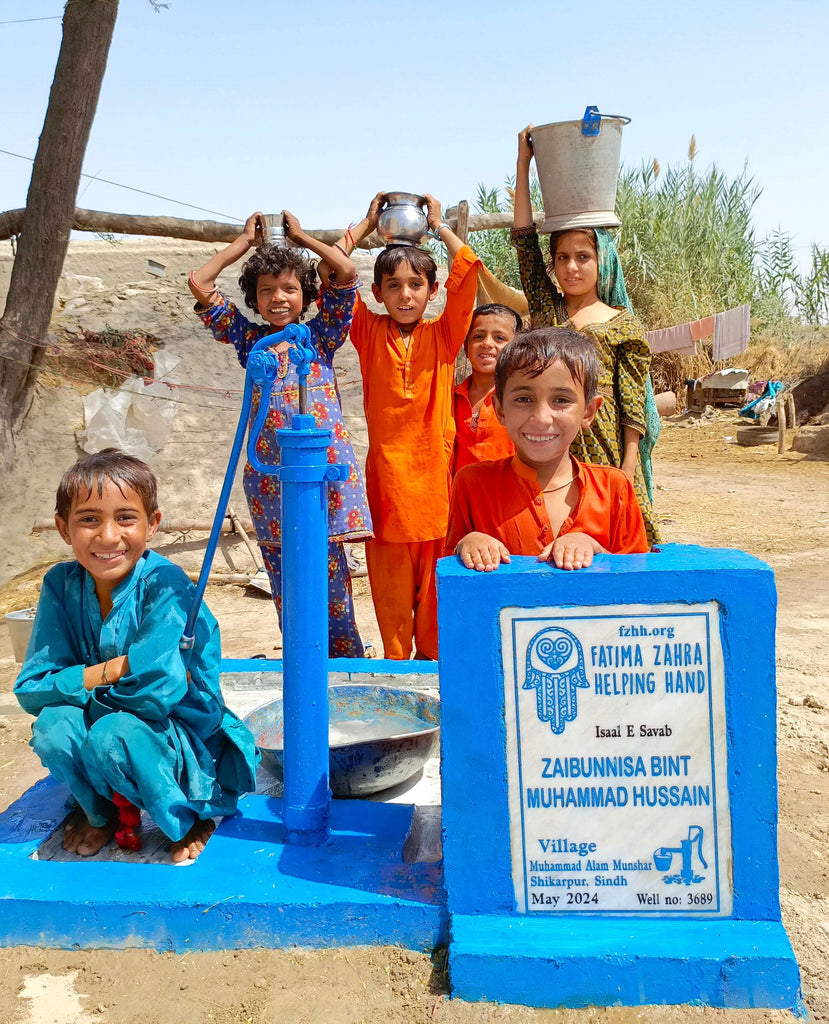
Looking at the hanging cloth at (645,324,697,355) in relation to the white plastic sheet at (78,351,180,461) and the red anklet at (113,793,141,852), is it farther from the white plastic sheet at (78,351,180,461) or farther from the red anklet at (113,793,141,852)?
the red anklet at (113,793,141,852)

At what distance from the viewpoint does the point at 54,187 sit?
5.32m

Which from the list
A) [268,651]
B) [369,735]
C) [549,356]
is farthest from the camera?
[268,651]

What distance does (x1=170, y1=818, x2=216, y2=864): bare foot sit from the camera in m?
2.05

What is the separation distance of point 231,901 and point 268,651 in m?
2.53

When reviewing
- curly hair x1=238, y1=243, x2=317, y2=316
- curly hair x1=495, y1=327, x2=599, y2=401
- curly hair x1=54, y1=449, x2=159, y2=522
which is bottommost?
curly hair x1=54, y1=449, x2=159, y2=522

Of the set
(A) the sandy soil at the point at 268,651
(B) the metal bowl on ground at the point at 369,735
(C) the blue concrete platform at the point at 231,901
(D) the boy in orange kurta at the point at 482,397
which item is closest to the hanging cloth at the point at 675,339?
(A) the sandy soil at the point at 268,651

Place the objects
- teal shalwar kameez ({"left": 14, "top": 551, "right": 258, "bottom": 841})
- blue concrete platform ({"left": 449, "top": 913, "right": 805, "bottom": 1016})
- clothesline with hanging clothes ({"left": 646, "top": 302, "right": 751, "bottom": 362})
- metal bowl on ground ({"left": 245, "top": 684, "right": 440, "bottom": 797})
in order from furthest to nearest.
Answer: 1. clothesline with hanging clothes ({"left": 646, "top": 302, "right": 751, "bottom": 362})
2. metal bowl on ground ({"left": 245, "top": 684, "right": 440, "bottom": 797})
3. teal shalwar kameez ({"left": 14, "top": 551, "right": 258, "bottom": 841})
4. blue concrete platform ({"left": 449, "top": 913, "right": 805, "bottom": 1016})

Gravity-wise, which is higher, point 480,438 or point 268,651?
point 480,438

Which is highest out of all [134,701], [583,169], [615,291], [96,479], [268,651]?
[583,169]

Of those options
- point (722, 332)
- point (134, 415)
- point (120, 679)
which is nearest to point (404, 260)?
point (120, 679)

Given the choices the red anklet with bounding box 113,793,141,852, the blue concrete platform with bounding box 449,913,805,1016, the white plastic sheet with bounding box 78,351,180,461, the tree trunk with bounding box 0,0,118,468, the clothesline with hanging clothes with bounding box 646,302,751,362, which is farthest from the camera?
the clothesline with hanging clothes with bounding box 646,302,751,362

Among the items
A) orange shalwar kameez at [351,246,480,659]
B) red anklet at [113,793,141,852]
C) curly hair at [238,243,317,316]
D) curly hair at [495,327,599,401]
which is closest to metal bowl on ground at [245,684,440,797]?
red anklet at [113,793,141,852]

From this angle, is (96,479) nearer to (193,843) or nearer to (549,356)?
(193,843)

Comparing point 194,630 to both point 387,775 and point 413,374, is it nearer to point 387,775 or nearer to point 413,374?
point 387,775
